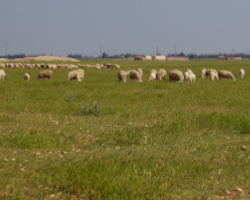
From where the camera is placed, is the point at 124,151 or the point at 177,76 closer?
the point at 124,151

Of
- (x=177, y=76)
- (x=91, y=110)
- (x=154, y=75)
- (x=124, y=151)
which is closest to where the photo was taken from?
(x=124, y=151)

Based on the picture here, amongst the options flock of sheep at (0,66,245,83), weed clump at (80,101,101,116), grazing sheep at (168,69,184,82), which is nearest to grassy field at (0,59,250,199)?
weed clump at (80,101,101,116)

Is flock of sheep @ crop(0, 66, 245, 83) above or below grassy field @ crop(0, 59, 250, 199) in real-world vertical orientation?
above

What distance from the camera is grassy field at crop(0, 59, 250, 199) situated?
18.0 ft

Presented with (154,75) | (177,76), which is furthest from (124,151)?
(154,75)

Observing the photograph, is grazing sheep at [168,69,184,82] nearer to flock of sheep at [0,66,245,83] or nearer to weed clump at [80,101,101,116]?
flock of sheep at [0,66,245,83]

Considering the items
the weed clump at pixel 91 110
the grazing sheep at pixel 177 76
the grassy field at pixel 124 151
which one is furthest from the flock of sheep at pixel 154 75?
the weed clump at pixel 91 110

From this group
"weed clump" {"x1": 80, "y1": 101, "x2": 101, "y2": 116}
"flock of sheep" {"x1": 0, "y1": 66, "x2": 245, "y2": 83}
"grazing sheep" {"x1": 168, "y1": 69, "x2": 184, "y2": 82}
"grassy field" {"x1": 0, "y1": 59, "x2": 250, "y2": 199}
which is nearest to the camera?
"grassy field" {"x1": 0, "y1": 59, "x2": 250, "y2": 199}

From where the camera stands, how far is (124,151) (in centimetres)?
746

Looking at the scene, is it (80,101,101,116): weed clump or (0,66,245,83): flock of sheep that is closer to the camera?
(80,101,101,116): weed clump

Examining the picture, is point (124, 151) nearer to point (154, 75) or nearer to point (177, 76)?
point (177, 76)

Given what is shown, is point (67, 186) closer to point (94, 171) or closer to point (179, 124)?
point (94, 171)

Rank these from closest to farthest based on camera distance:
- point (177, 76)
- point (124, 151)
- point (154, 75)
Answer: point (124, 151), point (177, 76), point (154, 75)

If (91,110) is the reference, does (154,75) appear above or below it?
above
